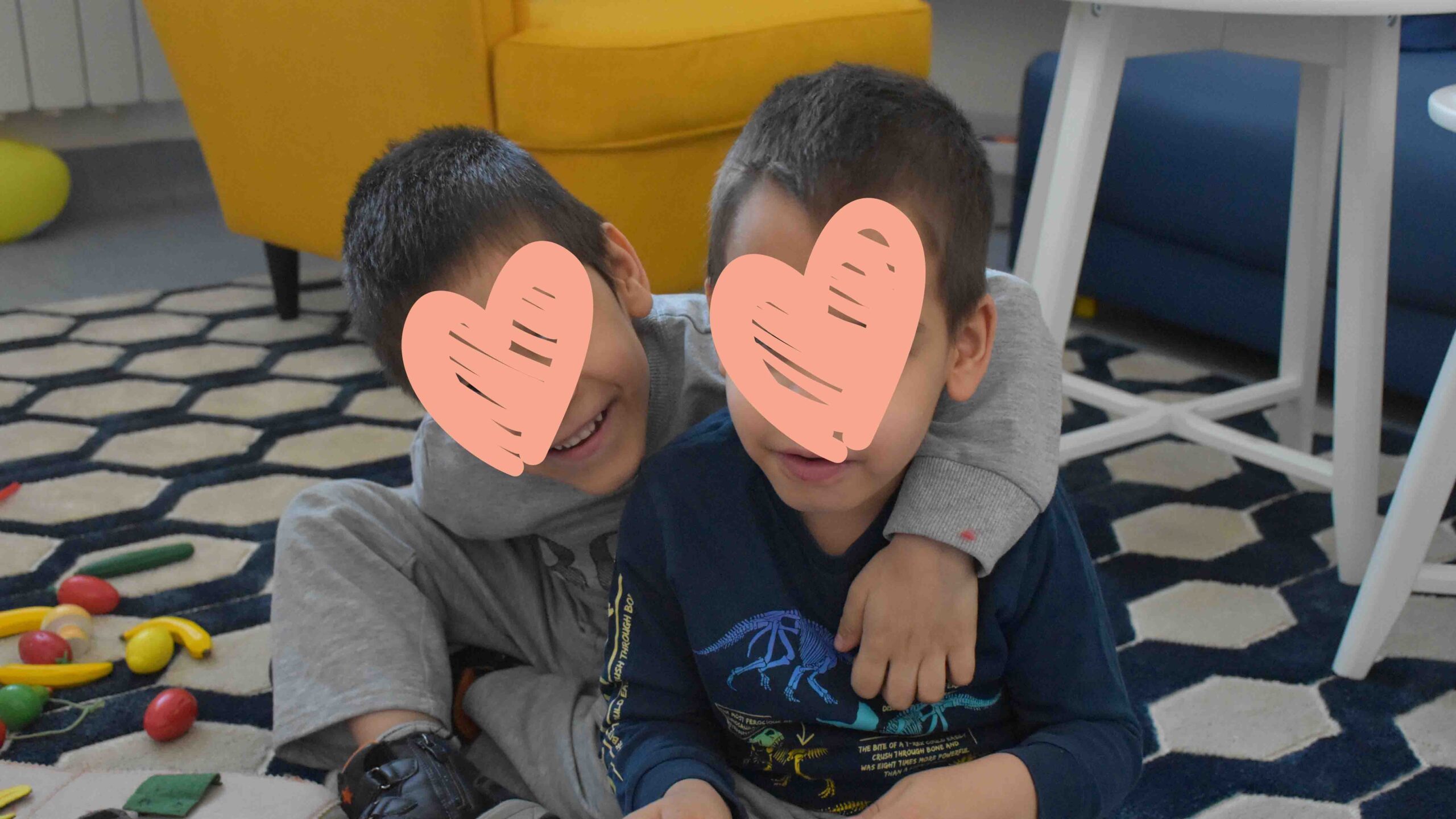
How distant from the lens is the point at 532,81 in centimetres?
128

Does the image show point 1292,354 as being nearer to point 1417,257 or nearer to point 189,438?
point 1417,257

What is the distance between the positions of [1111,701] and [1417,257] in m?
0.87

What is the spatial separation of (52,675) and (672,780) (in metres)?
0.52

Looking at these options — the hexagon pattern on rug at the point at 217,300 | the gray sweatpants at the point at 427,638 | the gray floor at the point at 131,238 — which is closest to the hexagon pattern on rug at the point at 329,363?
the hexagon pattern on rug at the point at 217,300

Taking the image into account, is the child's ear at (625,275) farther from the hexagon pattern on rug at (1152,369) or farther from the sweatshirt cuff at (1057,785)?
the hexagon pattern on rug at (1152,369)

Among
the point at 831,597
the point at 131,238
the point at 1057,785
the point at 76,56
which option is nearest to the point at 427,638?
the point at 831,597

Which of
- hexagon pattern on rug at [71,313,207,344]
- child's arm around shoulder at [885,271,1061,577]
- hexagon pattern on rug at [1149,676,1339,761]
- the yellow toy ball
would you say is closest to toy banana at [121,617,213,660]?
child's arm around shoulder at [885,271,1061,577]

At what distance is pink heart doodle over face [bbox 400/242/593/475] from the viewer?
19.6 inches

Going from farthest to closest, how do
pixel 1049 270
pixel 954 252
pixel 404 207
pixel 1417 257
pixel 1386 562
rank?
pixel 1417 257 < pixel 1049 270 < pixel 1386 562 < pixel 404 207 < pixel 954 252

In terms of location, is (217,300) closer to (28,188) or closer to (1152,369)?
(28,188)

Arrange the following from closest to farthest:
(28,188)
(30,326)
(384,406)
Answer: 1. (384,406)
2. (30,326)
3. (28,188)

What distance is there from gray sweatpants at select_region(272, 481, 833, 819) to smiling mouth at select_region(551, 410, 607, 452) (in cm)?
18

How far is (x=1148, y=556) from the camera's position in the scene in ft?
3.53

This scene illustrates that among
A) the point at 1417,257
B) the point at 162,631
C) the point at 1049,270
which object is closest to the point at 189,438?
the point at 162,631
